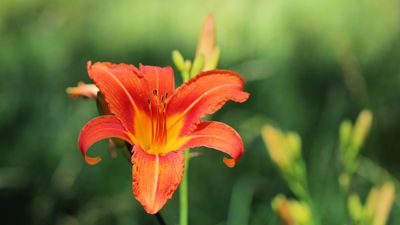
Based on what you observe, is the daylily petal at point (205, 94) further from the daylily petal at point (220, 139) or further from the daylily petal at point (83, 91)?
the daylily petal at point (83, 91)

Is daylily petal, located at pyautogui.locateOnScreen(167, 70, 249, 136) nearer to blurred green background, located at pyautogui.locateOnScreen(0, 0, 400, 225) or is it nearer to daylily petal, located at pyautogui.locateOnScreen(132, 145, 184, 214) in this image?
daylily petal, located at pyautogui.locateOnScreen(132, 145, 184, 214)

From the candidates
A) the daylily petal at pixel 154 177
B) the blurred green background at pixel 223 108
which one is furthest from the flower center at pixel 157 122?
the blurred green background at pixel 223 108

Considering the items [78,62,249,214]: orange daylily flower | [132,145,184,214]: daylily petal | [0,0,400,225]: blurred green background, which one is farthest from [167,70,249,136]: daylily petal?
[0,0,400,225]: blurred green background

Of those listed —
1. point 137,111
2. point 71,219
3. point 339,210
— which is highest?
A: point 137,111

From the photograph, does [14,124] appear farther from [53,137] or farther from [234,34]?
[234,34]

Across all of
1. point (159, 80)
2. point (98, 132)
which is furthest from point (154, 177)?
point (159, 80)

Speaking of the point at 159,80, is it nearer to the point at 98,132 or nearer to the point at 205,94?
the point at 205,94

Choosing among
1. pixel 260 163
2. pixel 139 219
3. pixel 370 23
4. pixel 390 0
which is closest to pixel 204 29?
pixel 139 219
